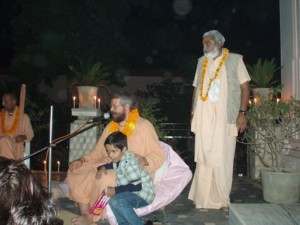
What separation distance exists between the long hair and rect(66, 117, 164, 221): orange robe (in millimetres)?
2692

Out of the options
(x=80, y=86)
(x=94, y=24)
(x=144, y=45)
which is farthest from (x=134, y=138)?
(x=144, y=45)

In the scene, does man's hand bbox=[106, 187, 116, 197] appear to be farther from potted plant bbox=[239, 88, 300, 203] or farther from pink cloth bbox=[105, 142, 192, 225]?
potted plant bbox=[239, 88, 300, 203]

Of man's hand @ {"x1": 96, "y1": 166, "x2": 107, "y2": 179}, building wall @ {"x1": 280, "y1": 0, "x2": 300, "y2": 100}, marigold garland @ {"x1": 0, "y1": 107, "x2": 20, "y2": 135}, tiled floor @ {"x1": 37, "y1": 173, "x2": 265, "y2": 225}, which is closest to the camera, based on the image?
man's hand @ {"x1": 96, "y1": 166, "x2": 107, "y2": 179}

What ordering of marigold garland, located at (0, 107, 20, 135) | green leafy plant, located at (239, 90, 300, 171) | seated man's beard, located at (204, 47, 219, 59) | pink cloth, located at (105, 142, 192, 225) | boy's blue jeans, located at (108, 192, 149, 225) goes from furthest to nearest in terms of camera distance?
1. marigold garland, located at (0, 107, 20, 135)
2. green leafy plant, located at (239, 90, 300, 171)
3. seated man's beard, located at (204, 47, 219, 59)
4. pink cloth, located at (105, 142, 192, 225)
5. boy's blue jeans, located at (108, 192, 149, 225)

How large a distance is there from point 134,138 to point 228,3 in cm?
2320

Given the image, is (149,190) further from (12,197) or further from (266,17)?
(266,17)

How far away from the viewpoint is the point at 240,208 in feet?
11.9

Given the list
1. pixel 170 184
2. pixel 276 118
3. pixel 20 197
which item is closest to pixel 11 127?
pixel 170 184

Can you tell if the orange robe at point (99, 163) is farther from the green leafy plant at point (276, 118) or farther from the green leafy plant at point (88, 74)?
the green leafy plant at point (88, 74)

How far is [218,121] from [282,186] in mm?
1126

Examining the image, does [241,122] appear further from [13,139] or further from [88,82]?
[13,139]

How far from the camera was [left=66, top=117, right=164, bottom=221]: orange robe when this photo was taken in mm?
3953

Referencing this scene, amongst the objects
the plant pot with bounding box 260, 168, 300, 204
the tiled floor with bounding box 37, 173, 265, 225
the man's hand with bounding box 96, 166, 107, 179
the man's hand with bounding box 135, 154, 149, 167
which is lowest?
the tiled floor with bounding box 37, 173, 265, 225

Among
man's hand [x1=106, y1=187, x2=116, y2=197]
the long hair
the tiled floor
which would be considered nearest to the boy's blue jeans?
man's hand [x1=106, y1=187, x2=116, y2=197]
